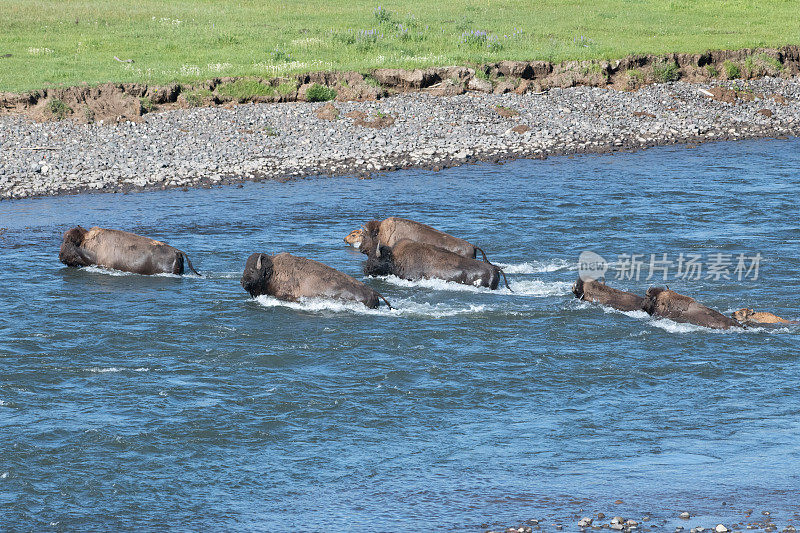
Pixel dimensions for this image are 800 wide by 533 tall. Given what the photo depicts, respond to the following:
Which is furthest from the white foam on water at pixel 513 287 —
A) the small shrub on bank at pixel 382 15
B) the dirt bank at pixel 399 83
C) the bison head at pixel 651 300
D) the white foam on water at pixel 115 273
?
the small shrub on bank at pixel 382 15

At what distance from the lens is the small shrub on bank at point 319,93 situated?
33750 mm

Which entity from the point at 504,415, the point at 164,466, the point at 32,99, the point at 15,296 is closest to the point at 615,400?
the point at 504,415

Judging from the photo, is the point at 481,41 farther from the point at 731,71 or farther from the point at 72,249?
the point at 72,249

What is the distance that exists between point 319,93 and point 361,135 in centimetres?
368

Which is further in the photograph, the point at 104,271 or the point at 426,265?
the point at 104,271

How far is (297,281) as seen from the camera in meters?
16.1

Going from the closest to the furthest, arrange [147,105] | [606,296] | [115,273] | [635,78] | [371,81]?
[606,296] < [115,273] < [147,105] < [371,81] < [635,78]

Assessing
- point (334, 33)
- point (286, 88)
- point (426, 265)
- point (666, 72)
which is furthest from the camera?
point (334, 33)

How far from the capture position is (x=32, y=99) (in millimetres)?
31266

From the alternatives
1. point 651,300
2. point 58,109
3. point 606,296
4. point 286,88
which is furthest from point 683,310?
point 58,109

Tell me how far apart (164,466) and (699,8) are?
47267mm

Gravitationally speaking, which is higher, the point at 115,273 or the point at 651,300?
the point at 651,300

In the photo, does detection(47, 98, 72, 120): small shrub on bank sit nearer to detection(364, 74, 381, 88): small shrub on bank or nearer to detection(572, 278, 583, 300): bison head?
detection(364, 74, 381, 88): small shrub on bank

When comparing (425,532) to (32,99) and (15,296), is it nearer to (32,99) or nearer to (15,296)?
(15,296)
